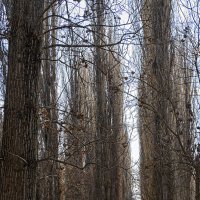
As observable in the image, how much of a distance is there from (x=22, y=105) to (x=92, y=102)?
812 centimetres

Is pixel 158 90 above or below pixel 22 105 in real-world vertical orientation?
above

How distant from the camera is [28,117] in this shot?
460 cm

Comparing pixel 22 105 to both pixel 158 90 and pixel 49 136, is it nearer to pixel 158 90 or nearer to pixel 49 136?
pixel 49 136

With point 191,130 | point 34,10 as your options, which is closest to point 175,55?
point 191,130

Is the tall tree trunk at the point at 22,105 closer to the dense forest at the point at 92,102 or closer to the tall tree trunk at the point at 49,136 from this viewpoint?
the dense forest at the point at 92,102

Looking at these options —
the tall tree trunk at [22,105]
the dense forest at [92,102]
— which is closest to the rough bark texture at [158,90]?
the dense forest at [92,102]

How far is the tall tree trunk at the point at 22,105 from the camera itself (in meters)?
4.44

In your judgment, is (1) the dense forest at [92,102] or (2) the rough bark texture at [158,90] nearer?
(1) the dense forest at [92,102]

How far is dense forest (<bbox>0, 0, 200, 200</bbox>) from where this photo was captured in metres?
4.62

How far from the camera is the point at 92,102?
12688 mm

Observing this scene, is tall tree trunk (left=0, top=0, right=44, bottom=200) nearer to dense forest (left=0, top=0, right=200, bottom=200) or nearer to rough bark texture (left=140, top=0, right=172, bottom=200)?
dense forest (left=0, top=0, right=200, bottom=200)

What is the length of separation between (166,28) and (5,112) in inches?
214

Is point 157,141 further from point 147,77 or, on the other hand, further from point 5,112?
point 5,112

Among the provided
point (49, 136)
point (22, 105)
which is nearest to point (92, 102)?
point (49, 136)
